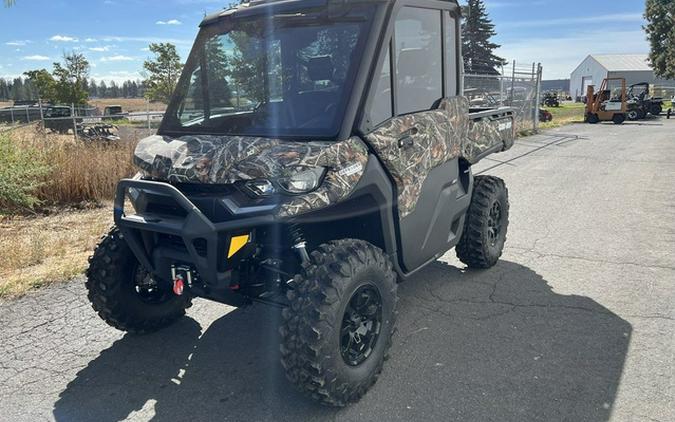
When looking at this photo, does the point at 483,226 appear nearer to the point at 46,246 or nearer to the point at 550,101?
the point at 46,246

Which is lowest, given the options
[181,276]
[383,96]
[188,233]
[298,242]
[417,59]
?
[181,276]

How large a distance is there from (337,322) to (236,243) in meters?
0.70

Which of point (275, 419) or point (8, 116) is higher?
point (8, 116)

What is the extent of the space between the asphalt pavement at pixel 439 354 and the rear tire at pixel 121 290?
0.60 ft

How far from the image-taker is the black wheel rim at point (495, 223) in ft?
17.1

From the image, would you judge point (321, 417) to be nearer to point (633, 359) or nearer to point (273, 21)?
point (633, 359)

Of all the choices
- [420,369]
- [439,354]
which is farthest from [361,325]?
[439,354]

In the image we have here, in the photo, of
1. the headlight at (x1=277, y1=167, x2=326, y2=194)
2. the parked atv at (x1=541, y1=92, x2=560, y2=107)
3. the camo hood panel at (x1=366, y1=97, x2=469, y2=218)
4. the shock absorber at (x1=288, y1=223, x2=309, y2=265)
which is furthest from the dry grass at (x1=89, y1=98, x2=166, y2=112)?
the parked atv at (x1=541, y1=92, x2=560, y2=107)

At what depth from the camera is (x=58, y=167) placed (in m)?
8.34

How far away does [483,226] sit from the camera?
16.1ft

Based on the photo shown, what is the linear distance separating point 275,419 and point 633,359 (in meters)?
2.37

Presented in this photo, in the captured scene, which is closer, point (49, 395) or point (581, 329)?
point (49, 395)

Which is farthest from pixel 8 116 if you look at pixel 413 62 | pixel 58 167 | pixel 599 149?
pixel 413 62

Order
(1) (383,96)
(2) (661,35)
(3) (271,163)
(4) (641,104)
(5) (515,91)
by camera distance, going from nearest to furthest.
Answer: (3) (271,163), (1) (383,96), (5) (515,91), (4) (641,104), (2) (661,35)
